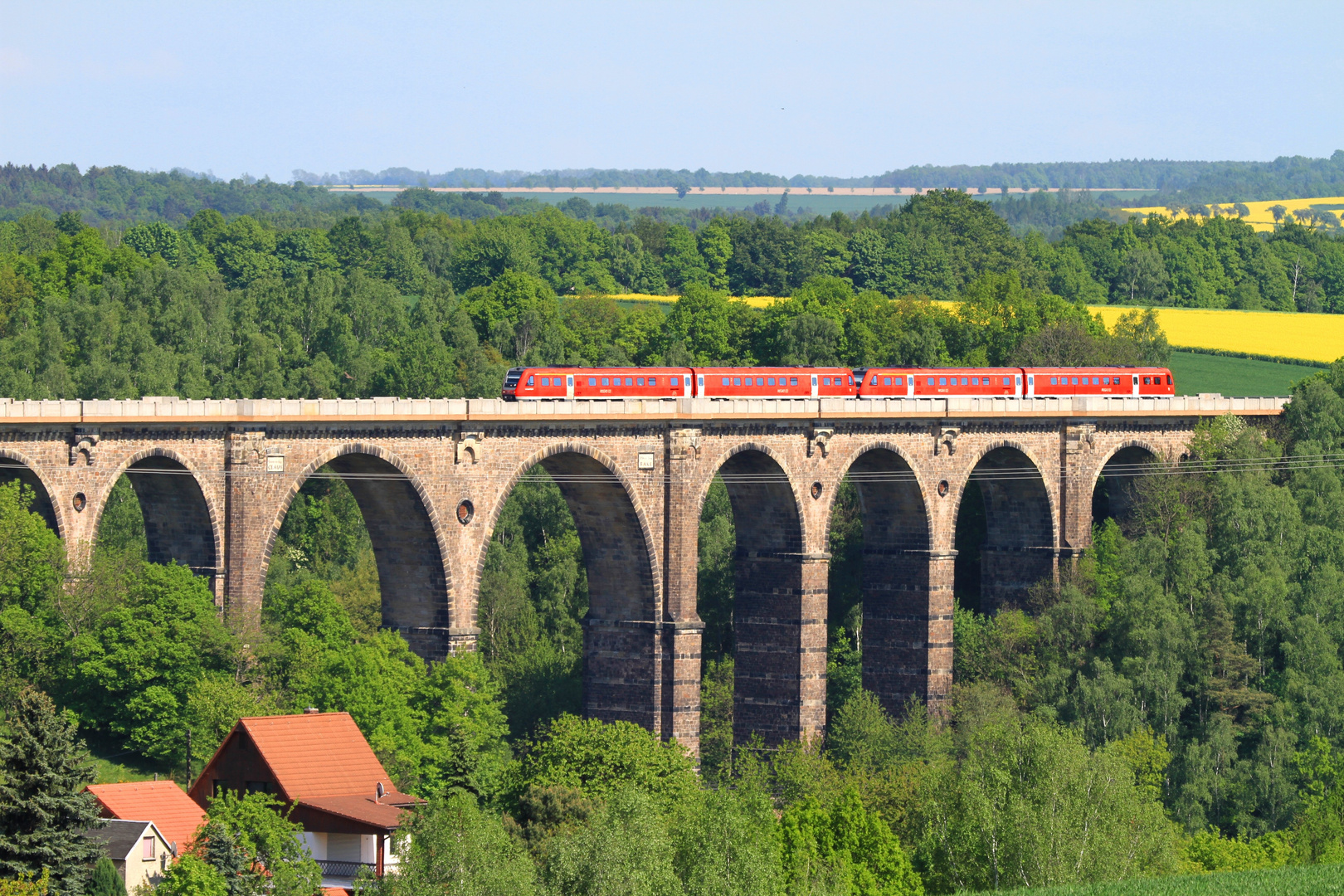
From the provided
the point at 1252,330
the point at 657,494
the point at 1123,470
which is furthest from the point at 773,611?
the point at 1252,330

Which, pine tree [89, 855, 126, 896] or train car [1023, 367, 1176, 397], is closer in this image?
pine tree [89, 855, 126, 896]

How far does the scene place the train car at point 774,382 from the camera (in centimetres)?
10288

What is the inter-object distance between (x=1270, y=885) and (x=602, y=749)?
24014 mm

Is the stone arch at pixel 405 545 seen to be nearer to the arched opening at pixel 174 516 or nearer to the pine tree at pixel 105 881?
the arched opening at pixel 174 516

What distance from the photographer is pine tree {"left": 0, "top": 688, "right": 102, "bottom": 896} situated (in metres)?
62.4

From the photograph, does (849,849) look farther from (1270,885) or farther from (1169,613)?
(1169,613)

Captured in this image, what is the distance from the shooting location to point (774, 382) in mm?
104625

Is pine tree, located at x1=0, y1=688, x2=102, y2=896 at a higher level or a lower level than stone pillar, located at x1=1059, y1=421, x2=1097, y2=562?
lower

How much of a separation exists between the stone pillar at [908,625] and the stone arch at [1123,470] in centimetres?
1093

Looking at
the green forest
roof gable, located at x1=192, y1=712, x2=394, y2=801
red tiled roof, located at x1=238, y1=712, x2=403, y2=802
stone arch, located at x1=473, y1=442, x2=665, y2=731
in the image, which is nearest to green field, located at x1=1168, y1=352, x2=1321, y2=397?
the green forest

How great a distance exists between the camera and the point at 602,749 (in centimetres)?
7988

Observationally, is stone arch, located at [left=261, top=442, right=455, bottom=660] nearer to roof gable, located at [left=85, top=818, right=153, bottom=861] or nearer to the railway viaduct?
the railway viaduct

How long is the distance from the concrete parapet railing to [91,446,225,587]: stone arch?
2.31 metres

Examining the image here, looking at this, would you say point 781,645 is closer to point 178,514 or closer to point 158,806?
point 178,514
